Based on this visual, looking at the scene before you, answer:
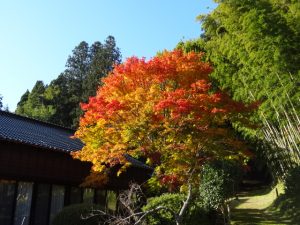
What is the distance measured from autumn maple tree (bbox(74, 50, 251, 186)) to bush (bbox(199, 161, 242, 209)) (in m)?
0.36

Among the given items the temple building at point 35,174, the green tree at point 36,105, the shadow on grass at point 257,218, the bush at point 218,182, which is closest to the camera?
the temple building at point 35,174

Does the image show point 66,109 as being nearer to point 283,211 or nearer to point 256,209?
point 256,209

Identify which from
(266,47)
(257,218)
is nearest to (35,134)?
(266,47)

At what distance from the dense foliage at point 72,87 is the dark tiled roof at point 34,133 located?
1993 cm

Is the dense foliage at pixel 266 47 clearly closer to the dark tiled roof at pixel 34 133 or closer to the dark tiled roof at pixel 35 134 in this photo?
the dark tiled roof at pixel 35 134

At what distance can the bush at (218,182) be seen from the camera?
12.3 m

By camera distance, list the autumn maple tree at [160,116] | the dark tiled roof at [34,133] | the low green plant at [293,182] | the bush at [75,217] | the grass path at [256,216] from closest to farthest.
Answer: the bush at [75,217], the autumn maple tree at [160,116], the dark tiled roof at [34,133], the grass path at [256,216], the low green plant at [293,182]

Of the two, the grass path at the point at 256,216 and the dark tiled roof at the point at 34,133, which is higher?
the dark tiled roof at the point at 34,133

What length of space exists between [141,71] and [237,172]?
4.47m

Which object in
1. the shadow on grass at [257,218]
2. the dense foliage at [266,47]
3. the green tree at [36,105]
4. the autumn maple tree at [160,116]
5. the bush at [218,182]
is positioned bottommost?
the shadow on grass at [257,218]

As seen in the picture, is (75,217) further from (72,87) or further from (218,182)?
(72,87)

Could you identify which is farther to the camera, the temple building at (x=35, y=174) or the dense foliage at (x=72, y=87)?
the dense foliage at (x=72, y=87)

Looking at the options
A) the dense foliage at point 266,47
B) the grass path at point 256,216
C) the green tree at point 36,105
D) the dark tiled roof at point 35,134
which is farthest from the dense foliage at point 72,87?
the dense foliage at point 266,47

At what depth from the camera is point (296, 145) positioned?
49.4ft
